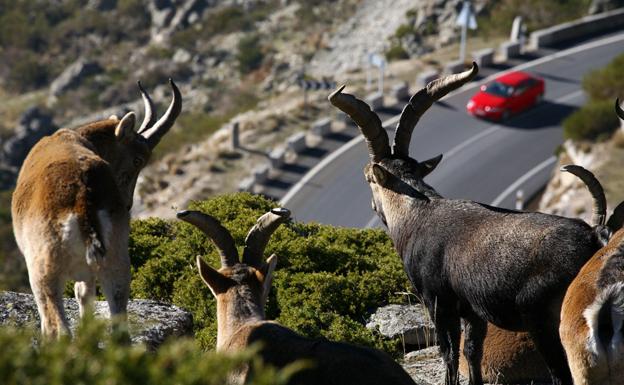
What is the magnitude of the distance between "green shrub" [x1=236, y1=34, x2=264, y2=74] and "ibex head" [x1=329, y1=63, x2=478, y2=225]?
5700 cm

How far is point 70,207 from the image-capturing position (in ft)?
29.3

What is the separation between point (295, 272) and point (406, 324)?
6.57ft

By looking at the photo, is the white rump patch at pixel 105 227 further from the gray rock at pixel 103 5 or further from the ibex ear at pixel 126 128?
the gray rock at pixel 103 5

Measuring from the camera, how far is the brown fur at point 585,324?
762 centimetres

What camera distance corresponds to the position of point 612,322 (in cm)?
762

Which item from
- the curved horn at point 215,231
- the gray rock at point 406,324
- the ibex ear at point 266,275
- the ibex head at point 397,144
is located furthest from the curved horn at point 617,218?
the curved horn at point 215,231

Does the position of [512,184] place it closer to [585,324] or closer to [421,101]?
[421,101]

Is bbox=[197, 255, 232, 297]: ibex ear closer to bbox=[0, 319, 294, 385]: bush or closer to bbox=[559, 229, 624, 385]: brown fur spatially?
bbox=[559, 229, 624, 385]: brown fur

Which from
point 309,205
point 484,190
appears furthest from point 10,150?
point 484,190

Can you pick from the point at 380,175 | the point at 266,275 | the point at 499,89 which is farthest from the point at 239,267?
the point at 499,89

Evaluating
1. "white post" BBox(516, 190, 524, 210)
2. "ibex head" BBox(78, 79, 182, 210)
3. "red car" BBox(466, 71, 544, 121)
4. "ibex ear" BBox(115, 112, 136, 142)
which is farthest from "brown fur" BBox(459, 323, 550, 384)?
"red car" BBox(466, 71, 544, 121)

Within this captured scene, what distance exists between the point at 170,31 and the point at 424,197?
6920 cm

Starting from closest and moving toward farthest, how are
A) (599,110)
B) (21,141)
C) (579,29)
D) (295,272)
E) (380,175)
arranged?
(380,175) < (295,272) < (599,110) < (579,29) < (21,141)

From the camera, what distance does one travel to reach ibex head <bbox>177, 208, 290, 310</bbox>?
30.7 feet
